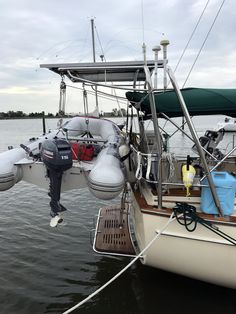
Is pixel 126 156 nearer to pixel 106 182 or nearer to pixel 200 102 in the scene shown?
pixel 106 182

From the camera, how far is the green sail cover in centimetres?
445

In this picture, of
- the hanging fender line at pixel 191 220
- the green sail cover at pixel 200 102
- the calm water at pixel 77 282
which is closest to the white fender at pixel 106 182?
the hanging fender line at pixel 191 220

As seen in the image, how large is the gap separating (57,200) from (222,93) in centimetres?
253

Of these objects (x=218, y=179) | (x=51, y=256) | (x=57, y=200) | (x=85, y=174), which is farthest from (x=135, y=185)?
(x=51, y=256)

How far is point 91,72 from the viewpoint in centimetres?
514

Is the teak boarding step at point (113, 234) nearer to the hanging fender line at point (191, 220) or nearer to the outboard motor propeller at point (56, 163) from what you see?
the outboard motor propeller at point (56, 163)

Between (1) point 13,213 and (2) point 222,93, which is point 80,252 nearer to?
(1) point 13,213

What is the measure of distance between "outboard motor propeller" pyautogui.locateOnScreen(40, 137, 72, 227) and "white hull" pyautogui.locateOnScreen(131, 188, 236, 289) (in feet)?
3.81

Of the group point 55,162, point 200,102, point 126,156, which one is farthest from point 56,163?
point 200,102

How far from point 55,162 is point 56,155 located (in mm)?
91

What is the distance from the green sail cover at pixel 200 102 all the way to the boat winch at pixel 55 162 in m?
1.19

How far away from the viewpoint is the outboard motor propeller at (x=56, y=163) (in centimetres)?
470

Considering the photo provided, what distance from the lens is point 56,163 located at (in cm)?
468

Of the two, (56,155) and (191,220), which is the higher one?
(56,155)
